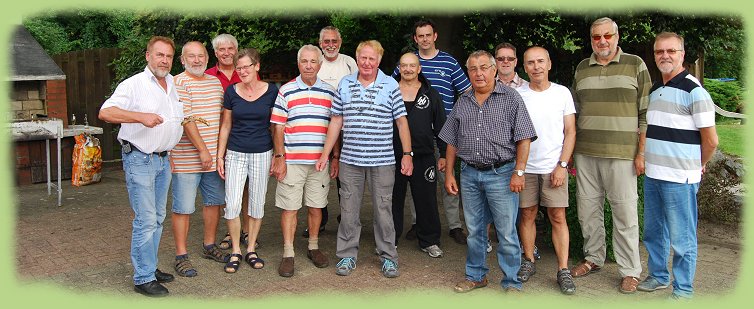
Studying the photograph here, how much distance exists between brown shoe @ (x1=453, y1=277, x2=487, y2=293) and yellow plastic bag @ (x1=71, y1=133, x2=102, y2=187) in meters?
6.30

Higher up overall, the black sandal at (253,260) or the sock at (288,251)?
the sock at (288,251)

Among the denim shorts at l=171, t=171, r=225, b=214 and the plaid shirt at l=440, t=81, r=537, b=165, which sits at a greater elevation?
the plaid shirt at l=440, t=81, r=537, b=165

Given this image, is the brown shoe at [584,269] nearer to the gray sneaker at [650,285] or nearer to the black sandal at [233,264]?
the gray sneaker at [650,285]

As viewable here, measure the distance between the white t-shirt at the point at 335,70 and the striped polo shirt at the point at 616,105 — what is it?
7.28 ft

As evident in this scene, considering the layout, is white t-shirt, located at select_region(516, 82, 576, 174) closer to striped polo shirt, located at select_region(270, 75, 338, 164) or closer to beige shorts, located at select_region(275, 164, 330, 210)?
striped polo shirt, located at select_region(270, 75, 338, 164)

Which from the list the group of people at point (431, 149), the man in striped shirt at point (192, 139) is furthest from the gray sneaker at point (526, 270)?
the man in striped shirt at point (192, 139)

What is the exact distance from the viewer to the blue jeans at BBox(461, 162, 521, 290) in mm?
4824

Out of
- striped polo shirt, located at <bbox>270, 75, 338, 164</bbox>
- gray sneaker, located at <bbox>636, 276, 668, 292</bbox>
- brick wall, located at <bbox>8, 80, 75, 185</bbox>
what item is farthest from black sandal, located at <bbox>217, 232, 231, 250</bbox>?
brick wall, located at <bbox>8, 80, 75, 185</bbox>

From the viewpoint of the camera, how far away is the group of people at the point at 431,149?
4.75m

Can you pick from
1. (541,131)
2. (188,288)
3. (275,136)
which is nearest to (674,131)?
(541,131)

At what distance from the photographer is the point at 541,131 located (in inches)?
196

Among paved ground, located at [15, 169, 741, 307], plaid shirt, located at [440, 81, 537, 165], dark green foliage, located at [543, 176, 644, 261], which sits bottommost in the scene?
paved ground, located at [15, 169, 741, 307]

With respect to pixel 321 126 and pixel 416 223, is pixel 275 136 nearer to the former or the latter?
pixel 321 126

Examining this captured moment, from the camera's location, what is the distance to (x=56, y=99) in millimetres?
9844
